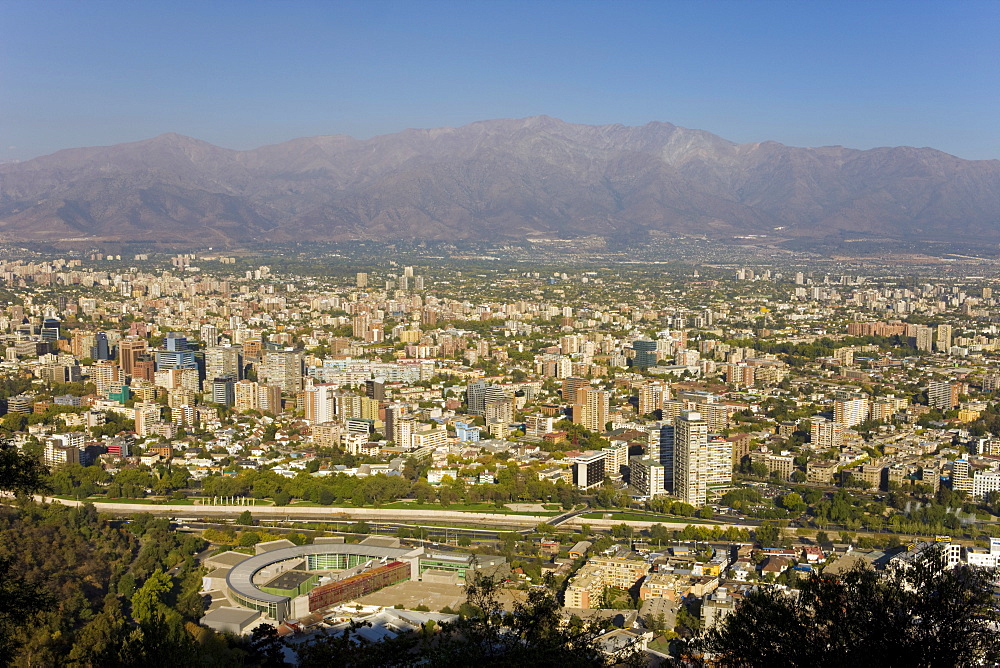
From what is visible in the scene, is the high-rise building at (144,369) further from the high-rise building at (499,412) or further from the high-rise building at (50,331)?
the high-rise building at (499,412)

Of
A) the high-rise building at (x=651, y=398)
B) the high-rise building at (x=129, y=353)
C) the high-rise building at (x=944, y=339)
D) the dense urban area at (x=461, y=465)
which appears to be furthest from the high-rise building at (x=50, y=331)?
the high-rise building at (x=944, y=339)

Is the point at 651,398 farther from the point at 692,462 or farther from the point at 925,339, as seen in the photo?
the point at 925,339

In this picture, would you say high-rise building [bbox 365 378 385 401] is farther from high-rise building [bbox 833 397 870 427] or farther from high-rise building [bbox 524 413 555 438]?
high-rise building [bbox 833 397 870 427]

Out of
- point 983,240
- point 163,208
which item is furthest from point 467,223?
point 983,240

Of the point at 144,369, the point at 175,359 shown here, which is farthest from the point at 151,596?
the point at 175,359

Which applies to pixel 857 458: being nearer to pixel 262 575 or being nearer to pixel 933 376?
pixel 933 376

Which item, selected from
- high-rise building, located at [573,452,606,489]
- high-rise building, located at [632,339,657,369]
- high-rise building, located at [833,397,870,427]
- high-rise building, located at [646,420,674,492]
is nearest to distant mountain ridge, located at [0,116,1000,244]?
high-rise building, located at [632,339,657,369]
